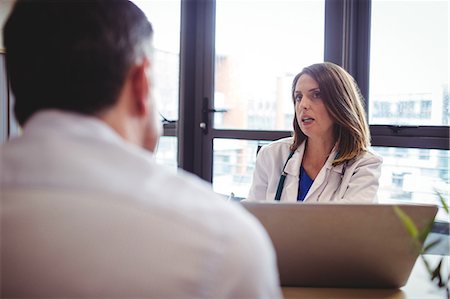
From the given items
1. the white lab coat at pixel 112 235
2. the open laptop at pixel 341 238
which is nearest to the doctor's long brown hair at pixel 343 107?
the open laptop at pixel 341 238

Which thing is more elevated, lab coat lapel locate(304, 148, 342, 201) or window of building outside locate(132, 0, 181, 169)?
window of building outside locate(132, 0, 181, 169)

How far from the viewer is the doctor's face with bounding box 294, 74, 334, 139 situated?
6.72ft

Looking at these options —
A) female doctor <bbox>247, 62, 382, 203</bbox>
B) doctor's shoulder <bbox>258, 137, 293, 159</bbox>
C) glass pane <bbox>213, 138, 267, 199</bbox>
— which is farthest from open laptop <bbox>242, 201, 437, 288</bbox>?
glass pane <bbox>213, 138, 267, 199</bbox>

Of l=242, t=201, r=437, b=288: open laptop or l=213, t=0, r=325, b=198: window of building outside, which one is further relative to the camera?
l=213, t=0, r=325, b=198: window of building outside

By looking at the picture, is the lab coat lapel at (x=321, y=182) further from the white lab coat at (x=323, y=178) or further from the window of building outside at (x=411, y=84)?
the window of building outside at (x=411, y=84)

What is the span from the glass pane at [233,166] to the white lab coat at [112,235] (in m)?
2.57

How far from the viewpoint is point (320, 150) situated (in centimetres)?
208

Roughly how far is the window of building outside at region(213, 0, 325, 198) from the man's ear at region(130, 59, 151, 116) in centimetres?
219

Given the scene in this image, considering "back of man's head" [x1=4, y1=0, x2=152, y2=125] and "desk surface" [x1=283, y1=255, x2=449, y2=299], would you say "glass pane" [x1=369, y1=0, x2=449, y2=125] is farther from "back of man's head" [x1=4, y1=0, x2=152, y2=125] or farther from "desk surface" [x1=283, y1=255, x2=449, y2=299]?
"back of man's head" [x1=4, y1=0, x2=152, y2=125]

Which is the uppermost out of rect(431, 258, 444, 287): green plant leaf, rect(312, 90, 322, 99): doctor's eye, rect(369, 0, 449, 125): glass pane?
rect(369, 0, 449, 125): glass pane

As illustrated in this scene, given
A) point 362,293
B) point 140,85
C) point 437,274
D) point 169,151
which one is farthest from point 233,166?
point 140,85

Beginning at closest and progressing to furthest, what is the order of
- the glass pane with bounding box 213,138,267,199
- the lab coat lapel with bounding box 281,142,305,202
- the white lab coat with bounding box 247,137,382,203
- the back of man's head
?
1. the back of man's head
2. the white lab coat with bounding box 247,137,382,203
3. the lab coat lapel with bounding box 281,142,305,202
4. the glass pane with bounding box 213,138,267,199

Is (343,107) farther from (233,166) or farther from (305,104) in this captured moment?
(233,166)

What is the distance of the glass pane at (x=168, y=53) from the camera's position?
3.32 metres
